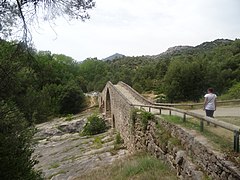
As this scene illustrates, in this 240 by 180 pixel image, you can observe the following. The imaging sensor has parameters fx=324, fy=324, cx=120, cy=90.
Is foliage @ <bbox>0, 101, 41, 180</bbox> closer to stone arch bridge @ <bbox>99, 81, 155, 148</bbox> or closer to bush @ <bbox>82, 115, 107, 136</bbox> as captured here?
stone arch bridge @ <bbox>99, 81, 155, 148</bbox>

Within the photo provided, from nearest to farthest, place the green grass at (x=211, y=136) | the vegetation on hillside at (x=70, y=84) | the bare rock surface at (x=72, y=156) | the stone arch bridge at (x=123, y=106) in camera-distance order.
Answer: the green grass at (x=211, y=136) → the vegetation on hillside at (x=70, y=84) → the bare rock surface at (x=72, y=156) → the stone arch bridge at (x=123, y=106)

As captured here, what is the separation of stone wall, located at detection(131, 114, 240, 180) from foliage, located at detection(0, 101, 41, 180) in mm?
4112

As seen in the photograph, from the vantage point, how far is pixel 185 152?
7984 mm

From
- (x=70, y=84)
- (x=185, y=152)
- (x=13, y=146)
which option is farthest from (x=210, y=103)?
(x=70, y=84)

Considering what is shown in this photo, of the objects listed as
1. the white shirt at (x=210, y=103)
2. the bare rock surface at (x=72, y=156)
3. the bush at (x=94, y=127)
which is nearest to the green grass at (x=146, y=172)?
the white shirt at (x=210, y=103)

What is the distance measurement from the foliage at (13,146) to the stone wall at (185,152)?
4112 millimetres

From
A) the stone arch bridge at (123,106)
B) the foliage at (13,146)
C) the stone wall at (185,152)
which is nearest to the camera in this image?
the stone wall at (185,152)

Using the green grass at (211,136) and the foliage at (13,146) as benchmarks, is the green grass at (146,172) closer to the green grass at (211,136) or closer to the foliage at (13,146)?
the green grass at (211,136)

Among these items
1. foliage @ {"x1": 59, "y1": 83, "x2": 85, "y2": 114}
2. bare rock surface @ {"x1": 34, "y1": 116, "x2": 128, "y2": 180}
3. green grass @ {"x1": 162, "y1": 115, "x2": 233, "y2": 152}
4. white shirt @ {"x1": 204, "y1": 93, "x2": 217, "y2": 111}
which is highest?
white shirt @ {"x1": 204, "y1": 93, "x2": 217, "y2": 111}

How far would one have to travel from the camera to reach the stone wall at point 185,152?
5.75m

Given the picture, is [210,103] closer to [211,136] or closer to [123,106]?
[211,136]

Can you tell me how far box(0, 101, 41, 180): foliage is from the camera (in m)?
8.78

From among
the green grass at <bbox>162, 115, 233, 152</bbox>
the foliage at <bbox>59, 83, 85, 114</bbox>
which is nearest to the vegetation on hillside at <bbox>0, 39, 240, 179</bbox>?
the foliage at <bbox>59, 83, 85, 114</bbox>

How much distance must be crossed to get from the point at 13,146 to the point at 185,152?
4.84m
